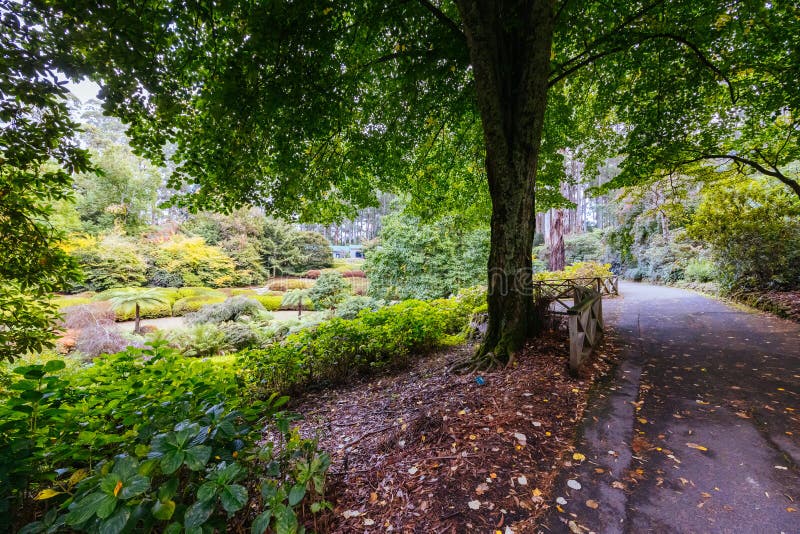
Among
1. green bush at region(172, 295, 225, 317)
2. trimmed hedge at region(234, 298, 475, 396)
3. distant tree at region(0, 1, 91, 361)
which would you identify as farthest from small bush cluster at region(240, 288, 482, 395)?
green bush at region(172, 295, 225, 317)

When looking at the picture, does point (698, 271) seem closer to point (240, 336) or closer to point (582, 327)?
point (582, 327)

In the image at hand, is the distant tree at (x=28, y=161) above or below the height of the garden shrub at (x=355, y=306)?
above

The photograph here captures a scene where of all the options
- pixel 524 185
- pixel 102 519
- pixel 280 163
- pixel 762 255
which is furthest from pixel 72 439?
pixel 762 255

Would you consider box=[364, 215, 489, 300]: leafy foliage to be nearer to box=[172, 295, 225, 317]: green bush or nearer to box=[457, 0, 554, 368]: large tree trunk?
box=[457, 0, 554, 368]: large tree trunk

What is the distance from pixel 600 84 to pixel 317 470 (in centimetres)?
810

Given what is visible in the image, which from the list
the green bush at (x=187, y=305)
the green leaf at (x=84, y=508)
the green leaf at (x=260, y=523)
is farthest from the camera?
the green bush at (x=187, y=305)

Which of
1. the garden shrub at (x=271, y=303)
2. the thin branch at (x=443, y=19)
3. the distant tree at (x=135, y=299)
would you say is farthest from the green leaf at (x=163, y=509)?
the garden shrub at (x=271, y=303)

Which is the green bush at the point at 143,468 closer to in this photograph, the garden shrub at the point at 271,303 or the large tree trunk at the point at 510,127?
the large tree trunk at the point at 510,127

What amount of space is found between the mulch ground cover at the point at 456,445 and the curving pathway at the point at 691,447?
0.72 ft

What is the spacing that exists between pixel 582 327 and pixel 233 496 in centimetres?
458

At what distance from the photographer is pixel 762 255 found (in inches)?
356

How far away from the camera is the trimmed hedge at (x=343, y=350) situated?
4.73 metres

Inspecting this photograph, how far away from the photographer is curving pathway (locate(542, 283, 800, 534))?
210 centimetres

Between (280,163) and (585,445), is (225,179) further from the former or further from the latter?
(585,445)
